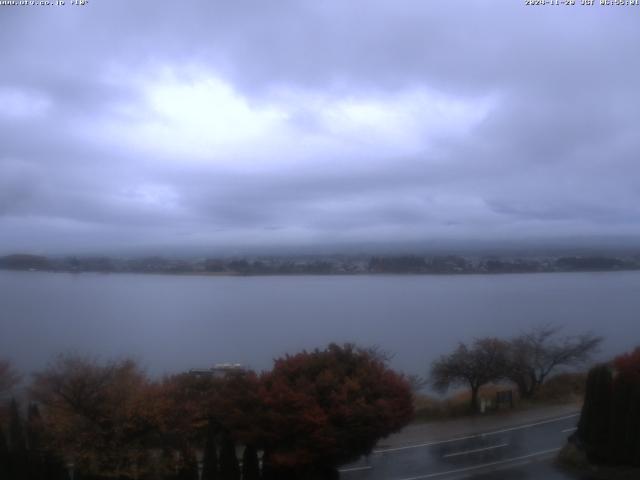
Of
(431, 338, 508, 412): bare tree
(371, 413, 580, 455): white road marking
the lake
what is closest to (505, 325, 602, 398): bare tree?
(431, 338, 508, 412): bare tree

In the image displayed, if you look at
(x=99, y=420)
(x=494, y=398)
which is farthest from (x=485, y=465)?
(x=99, y=420)

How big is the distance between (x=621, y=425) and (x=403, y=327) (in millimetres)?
15869

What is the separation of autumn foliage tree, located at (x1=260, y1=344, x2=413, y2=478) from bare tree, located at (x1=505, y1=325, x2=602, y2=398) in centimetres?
1109

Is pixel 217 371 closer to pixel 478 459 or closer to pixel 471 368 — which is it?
pixel 478 459

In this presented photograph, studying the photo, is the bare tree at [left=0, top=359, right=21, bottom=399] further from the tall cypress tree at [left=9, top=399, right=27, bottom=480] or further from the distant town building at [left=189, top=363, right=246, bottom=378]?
the tall cypress tree at [left=9, top=399, right=27, bottom=480]

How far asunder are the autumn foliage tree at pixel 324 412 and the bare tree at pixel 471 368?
9243 millimetres

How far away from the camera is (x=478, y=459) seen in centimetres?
1418

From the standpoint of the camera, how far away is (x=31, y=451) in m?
11.0

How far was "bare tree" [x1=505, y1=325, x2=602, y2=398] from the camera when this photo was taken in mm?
21359

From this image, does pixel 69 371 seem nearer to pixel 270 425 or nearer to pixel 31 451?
pixel 31 451

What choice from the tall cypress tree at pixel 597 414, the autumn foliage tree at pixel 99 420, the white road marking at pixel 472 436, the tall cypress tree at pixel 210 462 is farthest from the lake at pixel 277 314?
the tall cypress tree at pixel 597 414

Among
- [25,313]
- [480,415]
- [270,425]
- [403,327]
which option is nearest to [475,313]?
[403,327]

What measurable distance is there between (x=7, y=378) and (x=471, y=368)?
14.2 m

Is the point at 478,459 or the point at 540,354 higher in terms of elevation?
the point at 540,354
